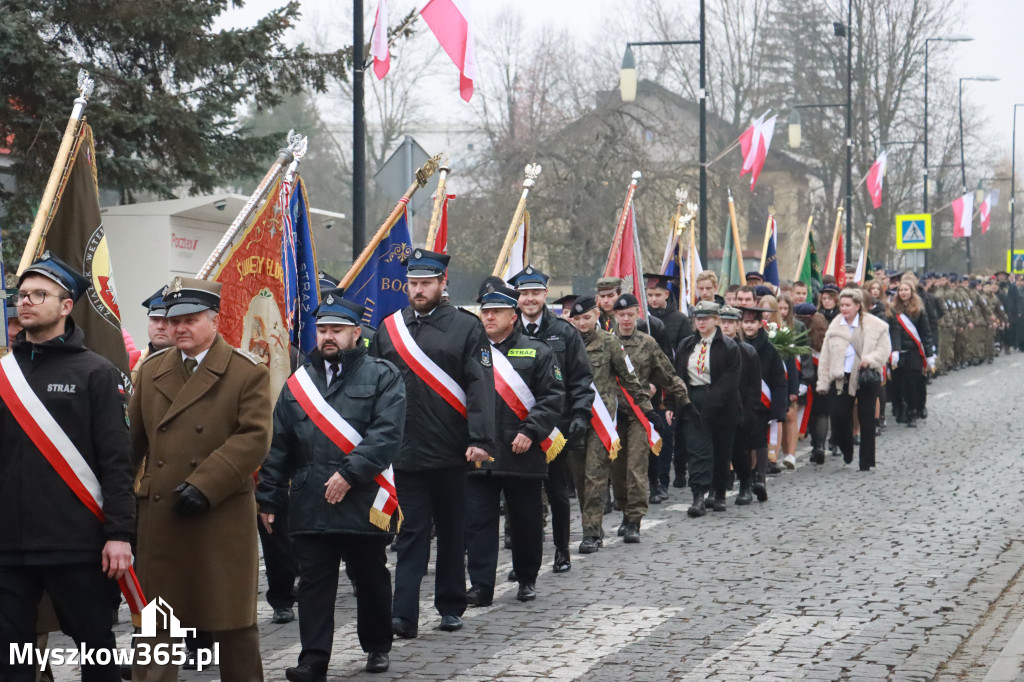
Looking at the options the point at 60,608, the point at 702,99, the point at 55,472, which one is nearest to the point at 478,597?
the point at 60,608

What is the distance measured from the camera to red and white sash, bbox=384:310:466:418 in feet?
28.2

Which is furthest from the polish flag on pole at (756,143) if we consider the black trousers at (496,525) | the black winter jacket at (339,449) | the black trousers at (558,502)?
the black winter jacket at (339,449)

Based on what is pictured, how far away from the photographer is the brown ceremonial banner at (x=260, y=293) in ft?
29.3

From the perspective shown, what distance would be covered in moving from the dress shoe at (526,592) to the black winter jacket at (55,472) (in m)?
3.81

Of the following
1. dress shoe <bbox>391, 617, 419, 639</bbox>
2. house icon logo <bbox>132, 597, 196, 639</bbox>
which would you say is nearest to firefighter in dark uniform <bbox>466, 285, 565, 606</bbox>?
dress shoe <bbox>391, 617, 419, 639</bbox>

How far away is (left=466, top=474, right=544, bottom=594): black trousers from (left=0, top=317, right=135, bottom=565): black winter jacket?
11.4 ft

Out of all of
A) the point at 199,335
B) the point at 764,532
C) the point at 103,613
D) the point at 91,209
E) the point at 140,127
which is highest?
the point at 140,127

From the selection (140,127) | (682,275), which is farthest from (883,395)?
(140,127)

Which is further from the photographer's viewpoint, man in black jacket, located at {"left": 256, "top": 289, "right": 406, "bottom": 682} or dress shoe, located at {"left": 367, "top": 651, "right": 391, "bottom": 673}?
dress shoe, located at {"left": 367, "top": 651, "right": 391, "bottom": 673}

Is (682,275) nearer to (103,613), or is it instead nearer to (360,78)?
(360,78)

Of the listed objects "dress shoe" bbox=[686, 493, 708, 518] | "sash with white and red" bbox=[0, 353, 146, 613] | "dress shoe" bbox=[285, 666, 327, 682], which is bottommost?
"dress shoe" bbox=[686, 493, 708, 518]

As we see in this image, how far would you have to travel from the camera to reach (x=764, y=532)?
1211 centimetres

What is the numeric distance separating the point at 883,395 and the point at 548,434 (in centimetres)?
1192

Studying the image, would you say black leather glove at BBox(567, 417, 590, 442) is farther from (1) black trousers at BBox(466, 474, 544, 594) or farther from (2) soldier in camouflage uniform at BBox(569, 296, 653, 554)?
(2) soldier in camouflage uniform at BBox(569, 296, 653, 554)
